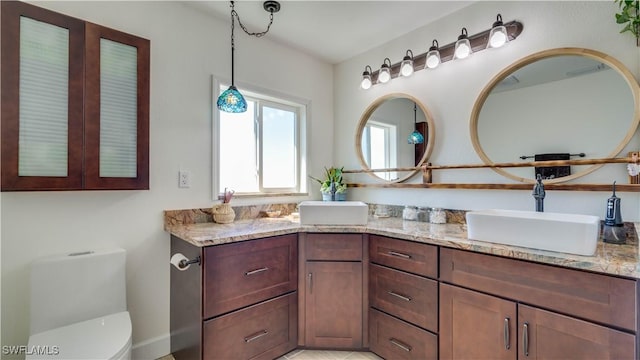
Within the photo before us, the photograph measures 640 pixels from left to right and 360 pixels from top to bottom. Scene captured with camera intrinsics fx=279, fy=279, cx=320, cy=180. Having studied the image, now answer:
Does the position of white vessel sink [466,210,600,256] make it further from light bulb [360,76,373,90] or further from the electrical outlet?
the electrical outlet

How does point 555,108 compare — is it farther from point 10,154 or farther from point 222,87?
point 10,154

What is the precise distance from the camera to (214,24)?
6.60 feet

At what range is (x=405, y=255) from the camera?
159cm

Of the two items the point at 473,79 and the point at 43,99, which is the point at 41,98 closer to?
the point at 43,99

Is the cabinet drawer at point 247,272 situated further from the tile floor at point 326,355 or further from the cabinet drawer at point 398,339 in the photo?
the cabinet drawer at point 398,339

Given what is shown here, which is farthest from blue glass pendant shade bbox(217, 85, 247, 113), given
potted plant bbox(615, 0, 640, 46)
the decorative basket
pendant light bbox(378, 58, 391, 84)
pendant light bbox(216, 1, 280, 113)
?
potted plant bbox(615, 0, 640, 46)

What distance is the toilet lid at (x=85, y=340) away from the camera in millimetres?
1137

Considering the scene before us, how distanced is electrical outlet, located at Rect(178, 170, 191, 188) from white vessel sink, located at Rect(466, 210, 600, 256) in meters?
1.72

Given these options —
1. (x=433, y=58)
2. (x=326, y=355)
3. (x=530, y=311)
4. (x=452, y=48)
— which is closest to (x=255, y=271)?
(x=326, y=355)

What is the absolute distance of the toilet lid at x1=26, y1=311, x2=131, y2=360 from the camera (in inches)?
44.8

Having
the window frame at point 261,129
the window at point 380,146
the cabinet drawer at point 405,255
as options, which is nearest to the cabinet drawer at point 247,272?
the cabinet drawer at point 405,255

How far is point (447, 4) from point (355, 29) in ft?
2.13

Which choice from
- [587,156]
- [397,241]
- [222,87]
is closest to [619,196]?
[587,156]

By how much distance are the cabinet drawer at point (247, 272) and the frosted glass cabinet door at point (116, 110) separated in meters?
0.63
